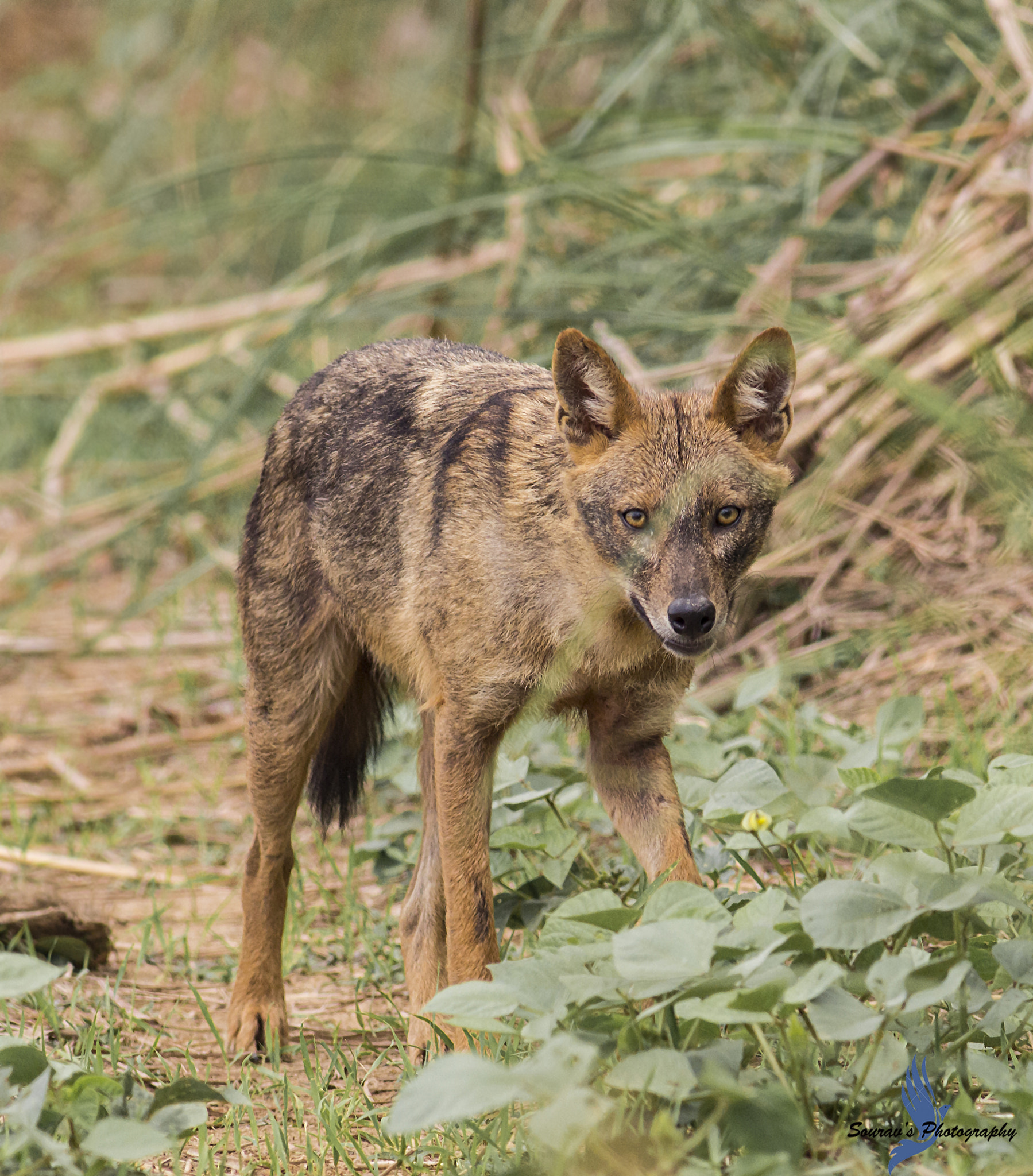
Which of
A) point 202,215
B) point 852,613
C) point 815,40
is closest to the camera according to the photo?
point 852,613

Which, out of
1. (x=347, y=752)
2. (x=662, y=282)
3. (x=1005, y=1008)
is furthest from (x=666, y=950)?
(x=662, y=282)

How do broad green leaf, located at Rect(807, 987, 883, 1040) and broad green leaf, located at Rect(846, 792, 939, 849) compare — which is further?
broad green leaf, located at Rect(846, 792, 939, 849)

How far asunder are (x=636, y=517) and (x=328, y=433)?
4.03 feet

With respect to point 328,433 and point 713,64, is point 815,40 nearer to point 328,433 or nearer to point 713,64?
point 713,64

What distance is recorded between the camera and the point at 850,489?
5328 mm

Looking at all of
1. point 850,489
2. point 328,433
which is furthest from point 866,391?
point 328,433

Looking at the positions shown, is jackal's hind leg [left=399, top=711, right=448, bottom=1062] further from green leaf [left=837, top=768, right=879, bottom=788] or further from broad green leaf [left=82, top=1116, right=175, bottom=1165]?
broad green leaf [left=82, top=1116, right=175, bottom=1165]

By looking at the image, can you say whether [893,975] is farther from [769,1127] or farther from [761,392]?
[761,392]

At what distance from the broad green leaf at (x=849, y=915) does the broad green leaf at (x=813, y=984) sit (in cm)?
5

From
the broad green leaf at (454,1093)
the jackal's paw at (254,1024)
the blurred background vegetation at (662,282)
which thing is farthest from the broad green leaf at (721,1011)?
the jackal's paw at (254,1024)

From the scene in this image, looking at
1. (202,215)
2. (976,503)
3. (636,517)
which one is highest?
(202,215)

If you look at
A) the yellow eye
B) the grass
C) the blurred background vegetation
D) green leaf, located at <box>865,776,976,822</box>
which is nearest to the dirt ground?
the grass

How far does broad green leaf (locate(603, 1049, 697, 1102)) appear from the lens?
7.41ft

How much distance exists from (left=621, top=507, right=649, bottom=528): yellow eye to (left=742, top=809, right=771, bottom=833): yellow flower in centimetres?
71
